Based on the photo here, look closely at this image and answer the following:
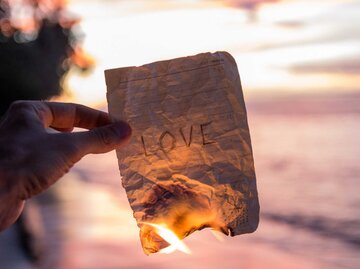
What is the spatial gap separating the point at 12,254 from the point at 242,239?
1.63 m

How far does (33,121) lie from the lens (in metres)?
1.06

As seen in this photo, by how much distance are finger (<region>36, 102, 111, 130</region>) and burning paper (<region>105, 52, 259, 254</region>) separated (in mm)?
145

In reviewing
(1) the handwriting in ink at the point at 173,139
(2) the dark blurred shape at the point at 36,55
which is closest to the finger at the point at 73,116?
(1) the handwriting in ink at the point at 173,139

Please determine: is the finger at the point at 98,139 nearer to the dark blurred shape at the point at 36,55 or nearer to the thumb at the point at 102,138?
the thumb at the point at 102,138

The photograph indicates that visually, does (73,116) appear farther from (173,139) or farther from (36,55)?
(36,55)

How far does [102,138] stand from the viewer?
3.45 feet

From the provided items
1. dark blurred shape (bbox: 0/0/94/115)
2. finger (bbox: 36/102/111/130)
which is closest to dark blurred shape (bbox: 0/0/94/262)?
dark blurred shape (bbox: 0/0/94/115)

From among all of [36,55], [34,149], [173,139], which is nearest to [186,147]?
[173,139]

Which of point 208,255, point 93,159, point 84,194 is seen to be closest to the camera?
point 208,255

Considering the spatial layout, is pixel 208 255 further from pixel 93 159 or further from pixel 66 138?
pixel 93 159

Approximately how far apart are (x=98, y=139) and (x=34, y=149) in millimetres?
112

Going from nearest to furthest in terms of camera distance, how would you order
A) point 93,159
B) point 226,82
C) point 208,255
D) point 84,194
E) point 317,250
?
point 226,82 → point 208,255 → point 317,250 → point 84,194 → point 93,159

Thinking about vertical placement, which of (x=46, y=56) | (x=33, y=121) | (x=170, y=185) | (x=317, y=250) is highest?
(x=46, y=56)

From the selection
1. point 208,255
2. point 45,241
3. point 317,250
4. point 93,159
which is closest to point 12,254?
point 45,241
